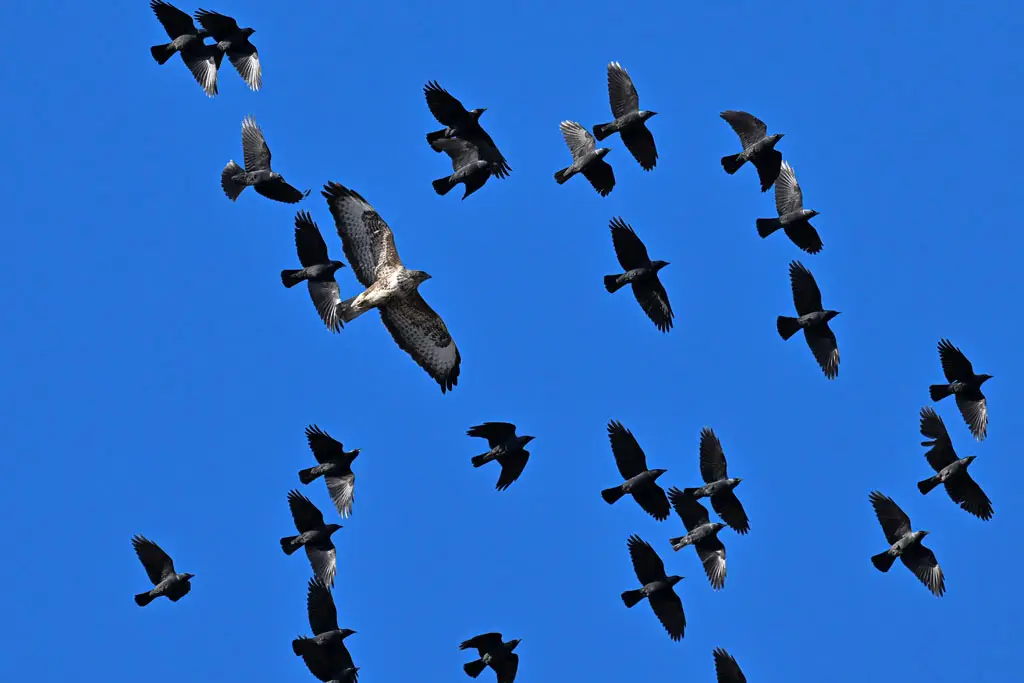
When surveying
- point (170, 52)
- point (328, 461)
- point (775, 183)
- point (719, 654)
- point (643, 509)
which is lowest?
point (719, 654)

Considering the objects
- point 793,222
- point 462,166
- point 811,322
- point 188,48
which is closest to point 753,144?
point 793,222

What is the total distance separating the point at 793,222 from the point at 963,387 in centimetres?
405

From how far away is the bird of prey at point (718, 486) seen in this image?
105 feet

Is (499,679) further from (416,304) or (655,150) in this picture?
(655,150)

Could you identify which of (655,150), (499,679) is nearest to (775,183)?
(655,150)

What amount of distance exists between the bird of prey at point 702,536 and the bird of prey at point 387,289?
493 cm

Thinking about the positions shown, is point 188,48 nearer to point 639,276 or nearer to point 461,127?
point 461,127

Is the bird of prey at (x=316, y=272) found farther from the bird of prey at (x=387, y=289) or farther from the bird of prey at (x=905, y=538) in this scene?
the bird of prey at (x=905, y=538)

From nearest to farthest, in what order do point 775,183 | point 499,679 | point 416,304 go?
point 416,304
point 499,679
point 775,183

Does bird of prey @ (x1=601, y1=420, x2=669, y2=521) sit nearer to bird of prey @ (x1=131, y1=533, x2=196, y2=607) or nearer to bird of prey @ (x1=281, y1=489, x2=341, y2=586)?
bird of prey @ (x1=281, y1=489, x2=341, y2=586)

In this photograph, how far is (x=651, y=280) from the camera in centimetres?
3188

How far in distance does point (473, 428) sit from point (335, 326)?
2.90 metres

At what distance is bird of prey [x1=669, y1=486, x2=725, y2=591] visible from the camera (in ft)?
104

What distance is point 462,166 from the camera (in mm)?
31594
